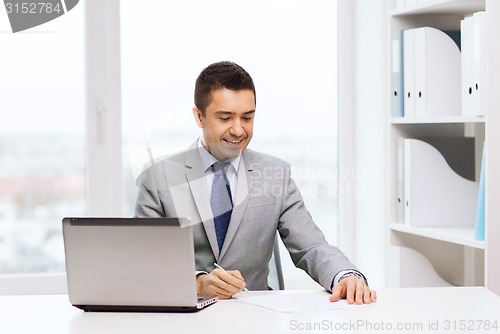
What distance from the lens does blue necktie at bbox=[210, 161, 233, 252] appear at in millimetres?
2297

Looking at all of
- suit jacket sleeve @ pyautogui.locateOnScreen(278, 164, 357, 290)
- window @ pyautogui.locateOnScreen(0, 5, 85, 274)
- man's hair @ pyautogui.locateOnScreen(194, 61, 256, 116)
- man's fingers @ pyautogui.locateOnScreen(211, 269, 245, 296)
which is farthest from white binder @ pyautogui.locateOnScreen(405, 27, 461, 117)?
window @ pyautogui.locateOnScreen(0, 5, 85, 274)

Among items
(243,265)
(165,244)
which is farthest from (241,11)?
(165,244)

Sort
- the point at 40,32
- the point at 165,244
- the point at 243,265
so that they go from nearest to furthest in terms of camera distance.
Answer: the point at 165,244, the point at 243,265, the point at 40,32

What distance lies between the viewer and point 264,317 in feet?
5.68

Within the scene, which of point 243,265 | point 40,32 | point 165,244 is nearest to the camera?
point 165,244

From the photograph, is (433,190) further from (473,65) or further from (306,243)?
(306,243)

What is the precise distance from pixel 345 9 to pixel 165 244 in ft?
6.69

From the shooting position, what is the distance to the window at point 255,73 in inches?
130

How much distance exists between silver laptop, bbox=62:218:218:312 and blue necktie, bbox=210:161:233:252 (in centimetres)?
54

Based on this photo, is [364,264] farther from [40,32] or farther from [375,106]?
[40,32]

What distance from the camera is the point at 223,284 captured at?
1.89 meters

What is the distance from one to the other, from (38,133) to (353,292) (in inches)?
72.1

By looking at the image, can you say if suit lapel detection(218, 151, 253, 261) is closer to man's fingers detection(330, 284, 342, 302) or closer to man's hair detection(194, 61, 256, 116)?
man's hair detection(194, 61, 256, 116)

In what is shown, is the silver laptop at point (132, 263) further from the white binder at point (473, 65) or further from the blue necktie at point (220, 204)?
the white binder at point (473, 65)
